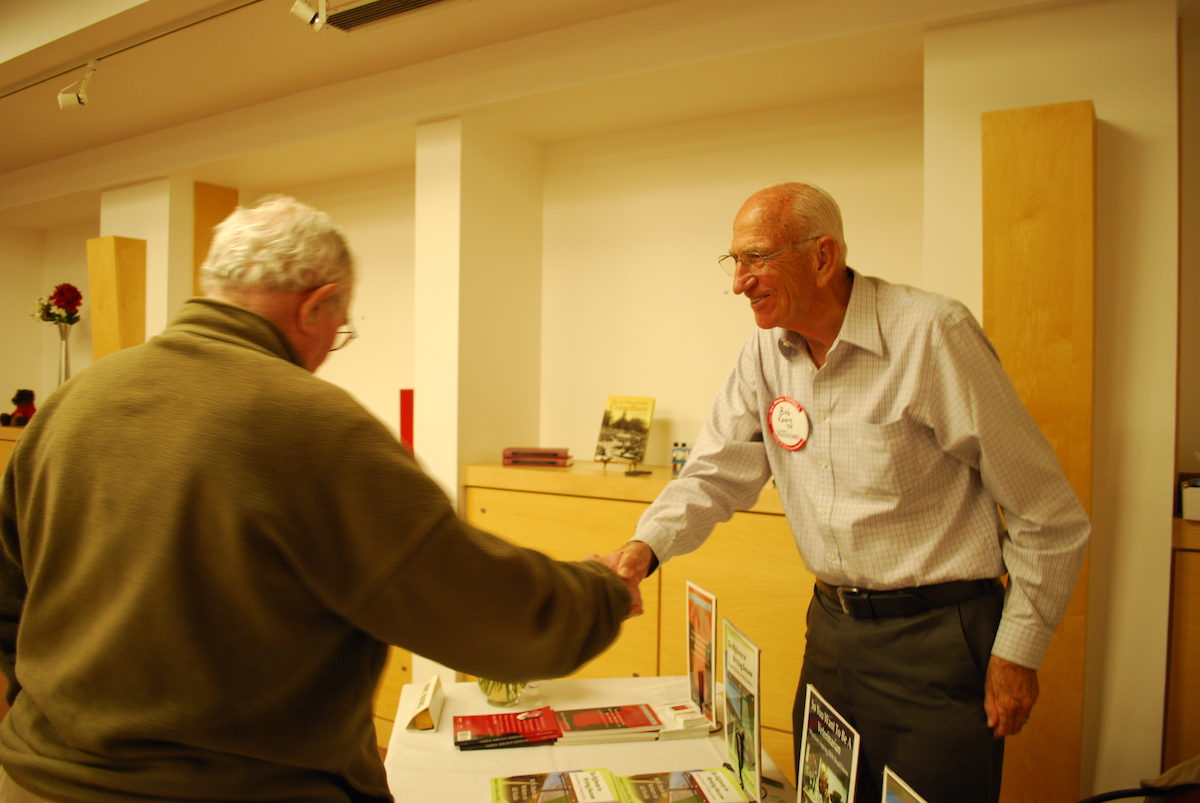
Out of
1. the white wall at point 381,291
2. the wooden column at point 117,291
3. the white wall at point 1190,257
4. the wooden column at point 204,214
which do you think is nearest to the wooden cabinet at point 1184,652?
the white wall at point 1190,257

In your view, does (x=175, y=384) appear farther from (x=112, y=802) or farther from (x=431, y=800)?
(x=431, y=800)

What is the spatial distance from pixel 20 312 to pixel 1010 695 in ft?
24.2

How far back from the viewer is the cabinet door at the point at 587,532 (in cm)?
306

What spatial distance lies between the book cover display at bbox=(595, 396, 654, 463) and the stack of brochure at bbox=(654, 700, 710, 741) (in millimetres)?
1482

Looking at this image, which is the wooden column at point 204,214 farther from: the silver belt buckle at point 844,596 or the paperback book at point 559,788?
the silver belt buckle at point 844,596

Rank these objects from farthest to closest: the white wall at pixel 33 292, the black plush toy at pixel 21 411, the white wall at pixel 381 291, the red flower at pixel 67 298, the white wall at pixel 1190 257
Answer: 1. the white wall at pixel 33 292
2. the red flower at pixel 67 298
3. the black plush toy at pixel 21 411
4. the white wall at pixel 381 291
5. the white wall at pixel 1190 257

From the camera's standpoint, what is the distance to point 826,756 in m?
1.26

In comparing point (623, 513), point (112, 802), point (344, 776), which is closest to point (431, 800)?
point (344, 776)

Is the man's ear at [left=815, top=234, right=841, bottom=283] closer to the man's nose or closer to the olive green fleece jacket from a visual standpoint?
the man's nose

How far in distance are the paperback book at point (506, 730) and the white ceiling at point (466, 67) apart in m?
2.27

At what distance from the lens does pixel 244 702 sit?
3.03 feet

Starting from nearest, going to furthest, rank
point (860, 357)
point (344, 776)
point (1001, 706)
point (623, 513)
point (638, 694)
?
1. point (344, 776)
2. point (1001, 706)
3. point (860, 357)
4. point (638, 694)
5. point (623, 513)

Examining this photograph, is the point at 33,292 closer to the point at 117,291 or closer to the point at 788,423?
the point at 117,291

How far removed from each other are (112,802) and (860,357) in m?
1.46
